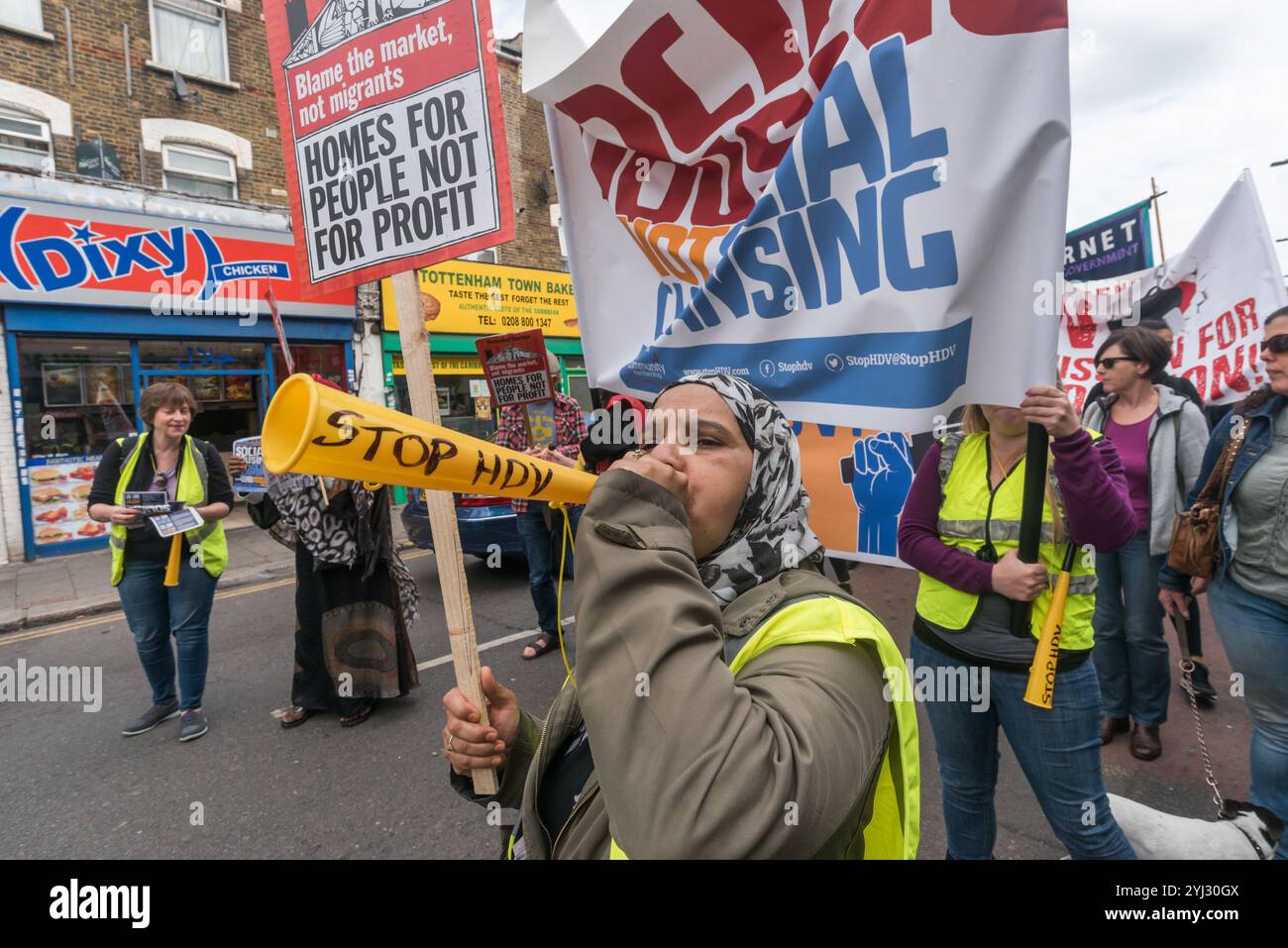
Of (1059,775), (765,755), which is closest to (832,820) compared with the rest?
(765,755)

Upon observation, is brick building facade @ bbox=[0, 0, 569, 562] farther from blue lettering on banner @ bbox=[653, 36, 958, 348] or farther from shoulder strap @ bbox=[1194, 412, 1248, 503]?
shoulder strap @ bbox=[1194, 412, 1248, 503]

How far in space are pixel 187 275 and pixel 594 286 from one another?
10.2m

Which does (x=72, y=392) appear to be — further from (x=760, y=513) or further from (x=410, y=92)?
(x=760, y=513)

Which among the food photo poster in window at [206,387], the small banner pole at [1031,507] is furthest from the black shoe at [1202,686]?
the food photo poster in window at [206,387]

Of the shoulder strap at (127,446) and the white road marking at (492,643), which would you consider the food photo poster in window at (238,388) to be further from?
the white road marking at (492,643)

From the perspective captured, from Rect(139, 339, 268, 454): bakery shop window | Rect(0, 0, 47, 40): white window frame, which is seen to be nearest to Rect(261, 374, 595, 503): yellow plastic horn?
Rect(139, 339, 268, 454): bakery shop window

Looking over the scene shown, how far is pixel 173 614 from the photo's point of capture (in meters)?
4.09

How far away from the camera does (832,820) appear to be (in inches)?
36.1

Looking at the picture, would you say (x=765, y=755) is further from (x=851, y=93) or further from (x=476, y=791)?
(x=851, y=93)

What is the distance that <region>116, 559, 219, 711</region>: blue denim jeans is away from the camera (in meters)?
4.07

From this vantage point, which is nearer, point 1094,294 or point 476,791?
point 476,791

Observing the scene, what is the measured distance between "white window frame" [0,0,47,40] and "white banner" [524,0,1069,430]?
1142 centimetres

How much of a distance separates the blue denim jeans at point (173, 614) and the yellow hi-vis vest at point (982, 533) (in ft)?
13.2

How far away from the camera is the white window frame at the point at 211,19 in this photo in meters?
10.3
